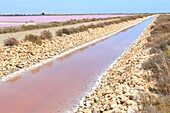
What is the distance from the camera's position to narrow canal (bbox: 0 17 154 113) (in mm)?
9078

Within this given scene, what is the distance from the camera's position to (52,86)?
11492mm

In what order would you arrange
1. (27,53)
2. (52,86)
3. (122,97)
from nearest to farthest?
(122,97) → (52,86) → (27,53)

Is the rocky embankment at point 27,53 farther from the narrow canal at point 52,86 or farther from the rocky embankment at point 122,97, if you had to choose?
the rocky embankment at point 122,97

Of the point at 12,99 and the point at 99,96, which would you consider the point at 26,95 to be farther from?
the point at 99,96

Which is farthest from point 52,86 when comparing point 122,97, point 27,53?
point 27,53

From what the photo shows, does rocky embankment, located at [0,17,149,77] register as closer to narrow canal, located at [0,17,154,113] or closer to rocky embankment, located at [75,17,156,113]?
narrow canal, located at [0,17,154,113]

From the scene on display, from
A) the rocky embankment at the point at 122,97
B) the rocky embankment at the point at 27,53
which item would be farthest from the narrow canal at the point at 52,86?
the rocky embankment at the point at 27,53

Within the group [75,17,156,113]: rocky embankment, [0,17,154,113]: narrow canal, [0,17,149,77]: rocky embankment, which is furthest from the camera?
[0,17,149,77]: rocky embankment

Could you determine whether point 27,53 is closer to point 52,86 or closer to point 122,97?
point 52,86

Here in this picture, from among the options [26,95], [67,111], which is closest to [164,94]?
[67,111]

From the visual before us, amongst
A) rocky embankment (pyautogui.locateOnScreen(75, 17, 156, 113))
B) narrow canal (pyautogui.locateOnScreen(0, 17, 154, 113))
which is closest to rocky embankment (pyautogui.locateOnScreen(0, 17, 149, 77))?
narrow canal (pyautogui.locateOnScreen(0, 17, 154, 113))

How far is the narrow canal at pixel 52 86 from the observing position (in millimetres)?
9078

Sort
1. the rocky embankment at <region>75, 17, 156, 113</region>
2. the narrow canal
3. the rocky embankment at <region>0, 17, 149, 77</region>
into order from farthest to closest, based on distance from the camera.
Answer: the rocky embankment at <region>0, 17, 149, 77</region> < the narrow canal < the rocky embankment at <region>75, 17, 156, 113</region>

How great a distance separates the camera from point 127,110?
7.04 m
